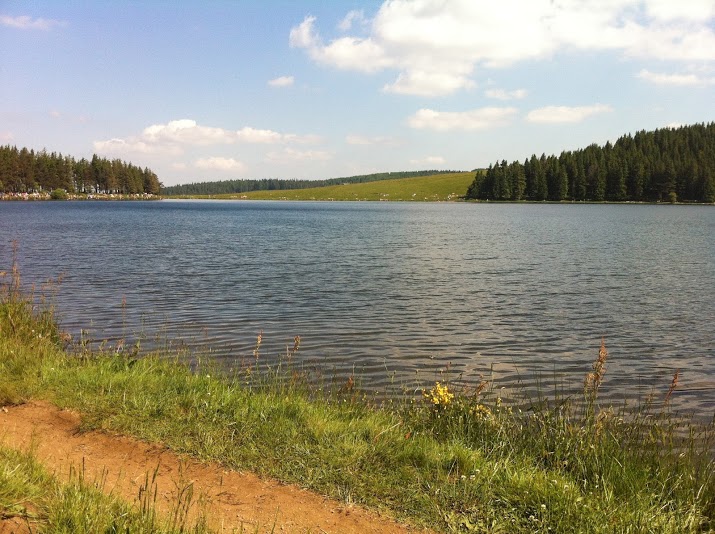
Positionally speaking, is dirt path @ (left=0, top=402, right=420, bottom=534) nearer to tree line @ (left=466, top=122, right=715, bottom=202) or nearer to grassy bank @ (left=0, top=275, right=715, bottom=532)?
grassy bank @ (left=0, top=275, right=715, bottom=532)

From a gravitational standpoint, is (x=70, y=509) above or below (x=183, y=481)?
above

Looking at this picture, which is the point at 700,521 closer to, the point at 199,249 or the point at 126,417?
the point at 126,417

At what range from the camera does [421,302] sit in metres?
23.1

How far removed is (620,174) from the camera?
164 meters

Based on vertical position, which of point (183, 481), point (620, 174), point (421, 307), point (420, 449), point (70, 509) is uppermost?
point (620, 174)

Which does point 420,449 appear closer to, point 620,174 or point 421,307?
point 421,307

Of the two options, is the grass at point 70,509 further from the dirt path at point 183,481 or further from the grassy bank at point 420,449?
the grassy bank at point 420,449

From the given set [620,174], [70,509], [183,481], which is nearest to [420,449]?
[183,481]

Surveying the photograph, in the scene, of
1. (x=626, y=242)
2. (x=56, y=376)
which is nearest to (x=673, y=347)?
(x=56, y=376)

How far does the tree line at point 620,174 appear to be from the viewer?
525ft

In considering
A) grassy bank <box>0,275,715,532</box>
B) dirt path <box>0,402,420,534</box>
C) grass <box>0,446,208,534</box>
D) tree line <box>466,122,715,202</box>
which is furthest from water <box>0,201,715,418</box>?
tree line <box>466,122,715,202</box>

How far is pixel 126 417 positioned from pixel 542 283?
25229 millimetres

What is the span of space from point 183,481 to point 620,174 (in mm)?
183975

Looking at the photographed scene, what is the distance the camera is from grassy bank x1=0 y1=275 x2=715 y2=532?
5.62 m
